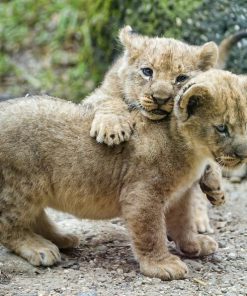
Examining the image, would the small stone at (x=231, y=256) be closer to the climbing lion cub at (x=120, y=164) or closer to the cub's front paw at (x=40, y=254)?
the climbing lion cub at (x=120, y=164)

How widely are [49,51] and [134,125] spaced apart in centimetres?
696

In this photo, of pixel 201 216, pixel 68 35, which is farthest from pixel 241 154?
pixel 68 35

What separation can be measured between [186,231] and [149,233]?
72 cm

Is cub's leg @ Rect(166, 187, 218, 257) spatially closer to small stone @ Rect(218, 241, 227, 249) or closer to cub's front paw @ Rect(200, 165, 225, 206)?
cub's front paw @ Rect(200, 165, 225, 206)

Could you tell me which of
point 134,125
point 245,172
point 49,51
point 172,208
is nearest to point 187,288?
point 172,208

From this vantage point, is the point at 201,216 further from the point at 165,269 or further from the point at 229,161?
the point at 229,161

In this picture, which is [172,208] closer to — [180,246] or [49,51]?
[180,246]

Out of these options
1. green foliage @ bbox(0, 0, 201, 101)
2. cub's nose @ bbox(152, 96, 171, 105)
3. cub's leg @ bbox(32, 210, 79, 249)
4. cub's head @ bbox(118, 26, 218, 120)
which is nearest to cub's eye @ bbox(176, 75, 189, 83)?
cub's head @ bbox(118, 26, 218, 120)

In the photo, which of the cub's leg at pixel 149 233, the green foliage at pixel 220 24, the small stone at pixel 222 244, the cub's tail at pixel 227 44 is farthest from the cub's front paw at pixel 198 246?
the green foliage at pixel 220 24

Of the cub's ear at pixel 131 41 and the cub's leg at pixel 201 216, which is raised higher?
the cub's ear at pixel 131 41

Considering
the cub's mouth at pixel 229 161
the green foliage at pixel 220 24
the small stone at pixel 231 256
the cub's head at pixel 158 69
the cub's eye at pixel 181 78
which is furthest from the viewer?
the green foliage at pixel 220 24

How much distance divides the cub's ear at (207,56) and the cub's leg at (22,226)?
1.90 meters

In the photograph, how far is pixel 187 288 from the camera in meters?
6.09

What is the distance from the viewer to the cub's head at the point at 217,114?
6.11 m
